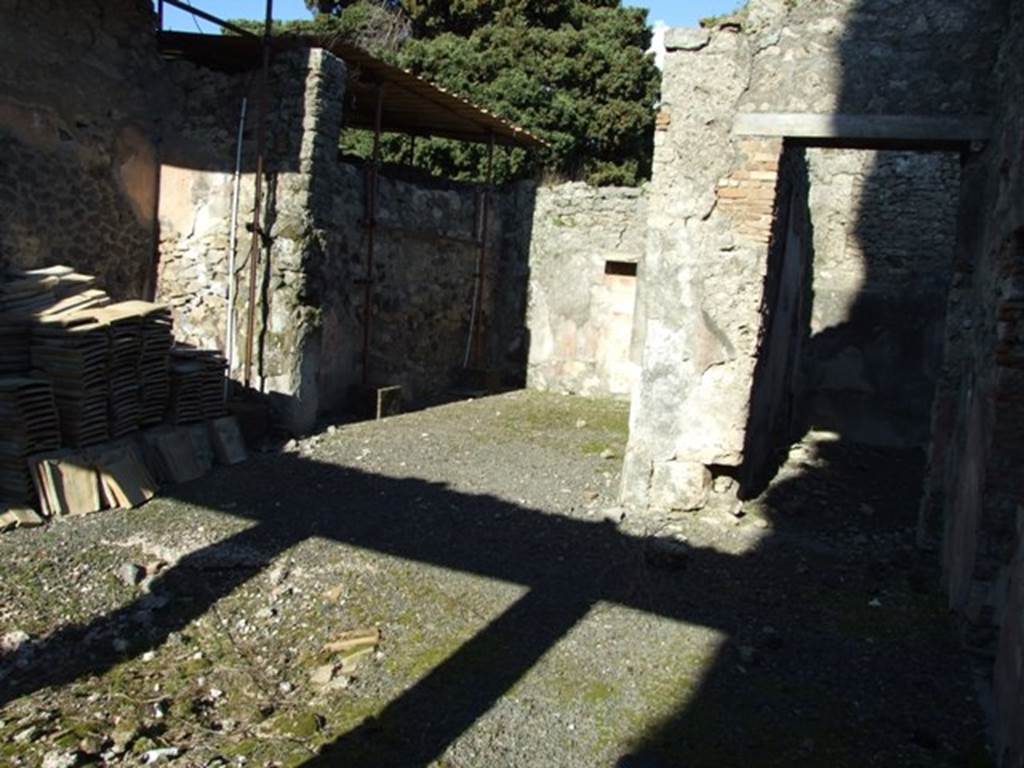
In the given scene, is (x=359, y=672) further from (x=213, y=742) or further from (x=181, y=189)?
(x=181, y=189)

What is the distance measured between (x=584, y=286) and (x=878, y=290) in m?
4.11

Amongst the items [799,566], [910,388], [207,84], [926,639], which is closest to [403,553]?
[799,566]

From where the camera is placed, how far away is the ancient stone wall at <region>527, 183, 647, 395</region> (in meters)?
12.6

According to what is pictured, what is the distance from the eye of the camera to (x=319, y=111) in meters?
8.20

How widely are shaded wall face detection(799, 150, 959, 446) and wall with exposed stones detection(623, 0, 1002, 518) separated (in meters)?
5.09

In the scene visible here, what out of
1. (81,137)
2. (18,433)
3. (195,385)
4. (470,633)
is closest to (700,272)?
(470,633)

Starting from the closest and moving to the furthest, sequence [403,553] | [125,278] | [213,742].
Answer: [213,742] → [403,553] → [125,278]

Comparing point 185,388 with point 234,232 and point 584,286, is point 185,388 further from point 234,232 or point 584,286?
point 584,286

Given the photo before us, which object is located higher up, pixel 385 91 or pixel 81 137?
pixel 385 91

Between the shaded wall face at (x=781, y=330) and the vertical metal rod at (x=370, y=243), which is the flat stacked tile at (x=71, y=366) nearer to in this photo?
the vertical metal rod at (x=370, y=243)

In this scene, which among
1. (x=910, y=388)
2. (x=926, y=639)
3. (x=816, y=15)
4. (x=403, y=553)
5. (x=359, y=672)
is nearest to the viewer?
(x=359, y=672)

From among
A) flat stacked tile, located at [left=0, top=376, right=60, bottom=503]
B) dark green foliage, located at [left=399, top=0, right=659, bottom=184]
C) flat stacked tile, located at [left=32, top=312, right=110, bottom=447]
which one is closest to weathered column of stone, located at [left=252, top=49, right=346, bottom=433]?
flat stacked tile, located at [left=32, top=312, right=110, bottom=447]

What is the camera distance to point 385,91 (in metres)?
10.2

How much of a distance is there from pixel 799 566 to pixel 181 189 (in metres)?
6.65
